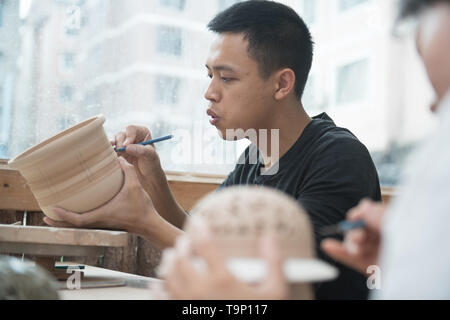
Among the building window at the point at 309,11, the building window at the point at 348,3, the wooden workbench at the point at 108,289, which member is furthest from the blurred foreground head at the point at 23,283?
the building window at the point at 348,3

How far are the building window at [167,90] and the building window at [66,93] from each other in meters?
0.41

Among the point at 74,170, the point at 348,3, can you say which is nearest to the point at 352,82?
the point at 348,3

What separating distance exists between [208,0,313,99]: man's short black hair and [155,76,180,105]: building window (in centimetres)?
70

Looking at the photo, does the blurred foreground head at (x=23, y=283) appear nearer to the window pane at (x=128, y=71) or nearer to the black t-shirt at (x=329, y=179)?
the black t-shirt at (x=329, y=179)

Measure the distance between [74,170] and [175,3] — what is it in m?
1.58

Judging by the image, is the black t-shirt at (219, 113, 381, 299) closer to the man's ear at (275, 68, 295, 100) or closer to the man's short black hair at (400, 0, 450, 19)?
the man's ear at (275, 68, 295, 100)

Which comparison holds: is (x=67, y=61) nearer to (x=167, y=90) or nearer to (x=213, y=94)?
(x=167, y=90)

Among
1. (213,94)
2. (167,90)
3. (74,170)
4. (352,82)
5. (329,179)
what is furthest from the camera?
(352,82)

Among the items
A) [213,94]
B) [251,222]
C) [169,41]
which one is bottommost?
[251,222]

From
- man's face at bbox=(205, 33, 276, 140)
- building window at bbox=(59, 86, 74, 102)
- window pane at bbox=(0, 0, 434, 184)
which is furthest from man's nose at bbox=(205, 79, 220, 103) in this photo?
building window at bbox=(59, 86, 74, 102)

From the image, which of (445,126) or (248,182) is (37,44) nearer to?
(248,182)

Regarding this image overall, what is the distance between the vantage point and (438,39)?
710mm

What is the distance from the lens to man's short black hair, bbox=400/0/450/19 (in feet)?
2.31
